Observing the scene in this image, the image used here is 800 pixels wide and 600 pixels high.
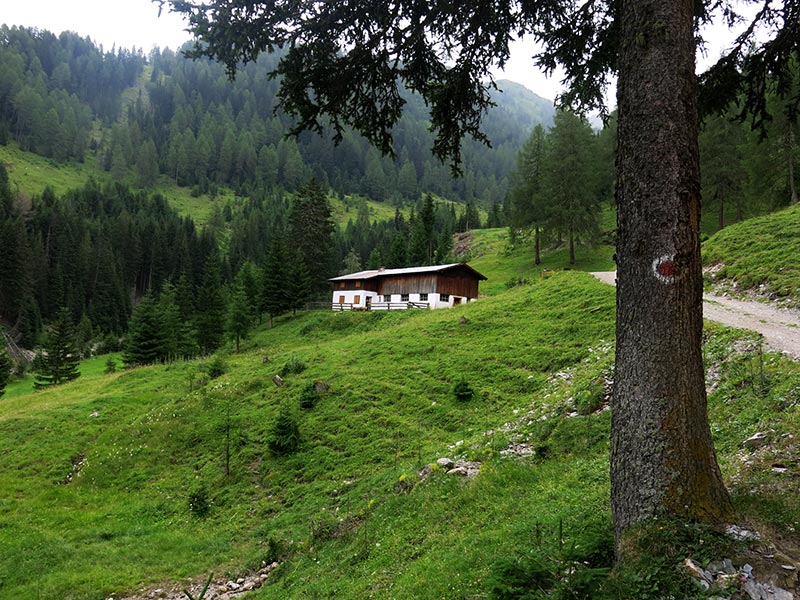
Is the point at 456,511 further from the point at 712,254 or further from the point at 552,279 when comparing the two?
the point at 552,279

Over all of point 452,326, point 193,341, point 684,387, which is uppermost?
point 684,387

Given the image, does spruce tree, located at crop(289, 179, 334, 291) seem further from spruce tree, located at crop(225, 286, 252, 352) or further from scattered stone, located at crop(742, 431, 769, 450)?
scattered stone, located at crop(742, 431, 769, 450)

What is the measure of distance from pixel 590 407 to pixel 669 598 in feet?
26.2

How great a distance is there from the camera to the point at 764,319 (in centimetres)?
1337

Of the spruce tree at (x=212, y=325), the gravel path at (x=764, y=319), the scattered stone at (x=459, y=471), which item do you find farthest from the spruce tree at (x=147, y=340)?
the gravel path at (x=764, y=319)

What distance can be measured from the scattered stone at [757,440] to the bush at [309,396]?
1558 cm

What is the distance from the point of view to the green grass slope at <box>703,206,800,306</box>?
54.1ft

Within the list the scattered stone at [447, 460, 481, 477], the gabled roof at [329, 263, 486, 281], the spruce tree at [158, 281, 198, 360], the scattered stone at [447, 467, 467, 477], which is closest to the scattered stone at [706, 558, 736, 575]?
the scattered stone at [447, 460, 481, 477]

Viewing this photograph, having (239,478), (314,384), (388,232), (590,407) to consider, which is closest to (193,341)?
(314,384)

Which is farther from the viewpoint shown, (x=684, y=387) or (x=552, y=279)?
(x=552, y=279)

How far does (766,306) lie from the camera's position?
1521 centimetres

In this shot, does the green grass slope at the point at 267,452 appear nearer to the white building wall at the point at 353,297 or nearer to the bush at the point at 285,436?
the bush at the point at 285,436

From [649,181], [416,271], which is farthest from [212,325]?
[649,181]

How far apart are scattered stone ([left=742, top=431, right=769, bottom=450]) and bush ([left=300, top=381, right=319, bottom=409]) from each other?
15584 millimetres
